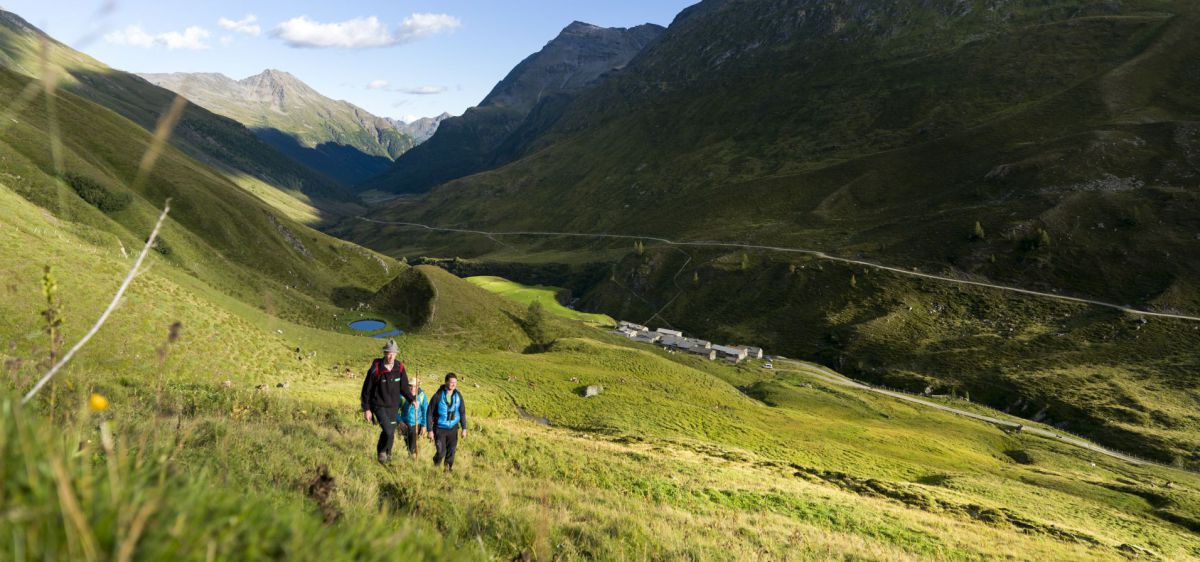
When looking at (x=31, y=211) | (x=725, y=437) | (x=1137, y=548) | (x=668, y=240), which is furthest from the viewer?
(x=668, y=240)

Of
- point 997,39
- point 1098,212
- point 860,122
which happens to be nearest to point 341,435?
point 1098,212

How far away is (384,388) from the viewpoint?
12844 mm

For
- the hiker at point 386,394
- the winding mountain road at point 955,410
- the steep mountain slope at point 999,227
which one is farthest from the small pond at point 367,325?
the steep mountain slope at point 999,227

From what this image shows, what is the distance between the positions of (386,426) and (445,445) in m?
1.84

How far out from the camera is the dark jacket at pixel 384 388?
12789 mm

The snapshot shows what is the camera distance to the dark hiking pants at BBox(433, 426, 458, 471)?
43.3 feet

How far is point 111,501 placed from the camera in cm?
213

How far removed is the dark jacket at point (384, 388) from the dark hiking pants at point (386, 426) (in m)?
0.12

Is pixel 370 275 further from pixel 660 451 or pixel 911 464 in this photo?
pixel 911 464

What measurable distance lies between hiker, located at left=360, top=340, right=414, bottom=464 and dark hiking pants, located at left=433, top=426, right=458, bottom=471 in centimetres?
105

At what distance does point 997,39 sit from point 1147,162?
104440mm

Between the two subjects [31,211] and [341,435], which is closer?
[341,435]

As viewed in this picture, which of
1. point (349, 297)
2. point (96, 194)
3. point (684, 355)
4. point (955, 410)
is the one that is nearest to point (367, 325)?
point (349, 297)

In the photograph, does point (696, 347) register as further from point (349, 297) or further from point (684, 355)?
point (349, 297)
